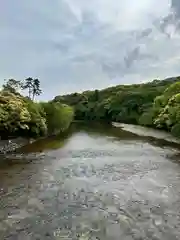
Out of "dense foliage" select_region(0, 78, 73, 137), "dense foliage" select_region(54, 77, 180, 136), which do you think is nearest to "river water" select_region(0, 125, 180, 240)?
"dense foliage" select_region(0, 78, 73, 137)

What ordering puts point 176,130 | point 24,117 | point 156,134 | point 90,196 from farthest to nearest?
point 156,134 → point 176,130 → point 24,117 → point 90,196

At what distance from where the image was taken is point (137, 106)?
110 metres

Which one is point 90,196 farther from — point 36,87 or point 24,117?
point 36,87

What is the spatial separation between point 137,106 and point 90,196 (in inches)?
3410

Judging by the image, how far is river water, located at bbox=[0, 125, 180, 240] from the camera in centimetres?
1825

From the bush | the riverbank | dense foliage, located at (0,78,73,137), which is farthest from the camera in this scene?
the bush

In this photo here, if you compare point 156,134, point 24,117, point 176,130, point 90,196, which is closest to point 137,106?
point 156,134

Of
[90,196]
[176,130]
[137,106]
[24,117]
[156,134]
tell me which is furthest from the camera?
[137,106]

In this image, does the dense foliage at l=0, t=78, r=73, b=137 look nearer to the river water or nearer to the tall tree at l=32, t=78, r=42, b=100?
the river water

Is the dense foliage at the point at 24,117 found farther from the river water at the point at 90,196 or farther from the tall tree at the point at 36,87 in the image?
the tall tree at the point at 36,87

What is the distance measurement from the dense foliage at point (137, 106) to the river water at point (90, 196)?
86.3 ft

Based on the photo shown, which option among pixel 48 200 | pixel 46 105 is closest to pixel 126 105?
pixel 46 105

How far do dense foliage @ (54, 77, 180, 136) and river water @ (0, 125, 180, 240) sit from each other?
86.3ft

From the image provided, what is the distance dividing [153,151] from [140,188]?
19.9 metres
